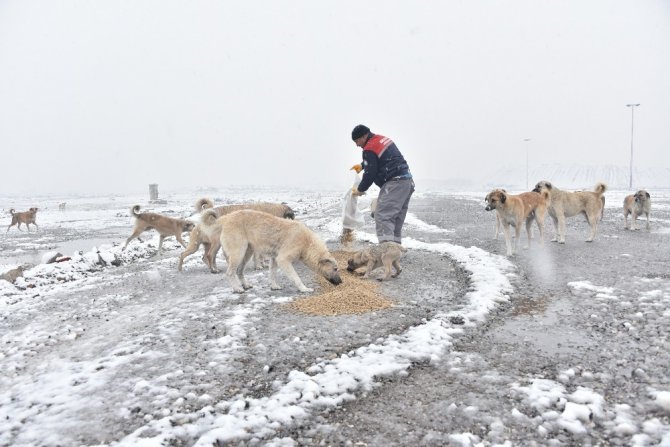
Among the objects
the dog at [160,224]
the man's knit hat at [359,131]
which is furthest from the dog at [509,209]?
the dog at [160,224]

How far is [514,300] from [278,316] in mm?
3210

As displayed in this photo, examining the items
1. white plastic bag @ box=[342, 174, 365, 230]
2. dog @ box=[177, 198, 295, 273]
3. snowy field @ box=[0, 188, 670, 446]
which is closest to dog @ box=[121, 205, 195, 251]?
dog @ box=[177, 198, 295, 273]

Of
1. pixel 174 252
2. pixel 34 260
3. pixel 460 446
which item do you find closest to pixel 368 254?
pixel 460 446

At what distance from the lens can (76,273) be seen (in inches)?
348

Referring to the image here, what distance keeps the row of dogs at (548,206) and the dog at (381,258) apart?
3.27 meters

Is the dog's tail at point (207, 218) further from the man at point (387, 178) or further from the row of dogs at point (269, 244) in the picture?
the man at point (387, 178)

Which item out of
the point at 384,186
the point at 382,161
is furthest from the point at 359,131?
the point at 384,186

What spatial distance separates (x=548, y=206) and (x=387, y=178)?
5825mm

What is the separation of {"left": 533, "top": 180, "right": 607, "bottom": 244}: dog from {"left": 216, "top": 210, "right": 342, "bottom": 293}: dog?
24.8 feet

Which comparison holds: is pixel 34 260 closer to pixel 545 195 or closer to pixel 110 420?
pixel 110 420

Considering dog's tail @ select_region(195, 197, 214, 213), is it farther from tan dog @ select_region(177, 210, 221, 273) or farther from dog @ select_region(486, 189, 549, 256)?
dog @ select_region(486, 189, 549, 256)

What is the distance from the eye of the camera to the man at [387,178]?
732cm

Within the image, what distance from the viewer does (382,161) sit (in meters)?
7.42

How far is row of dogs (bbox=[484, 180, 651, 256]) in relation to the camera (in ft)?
30.8
